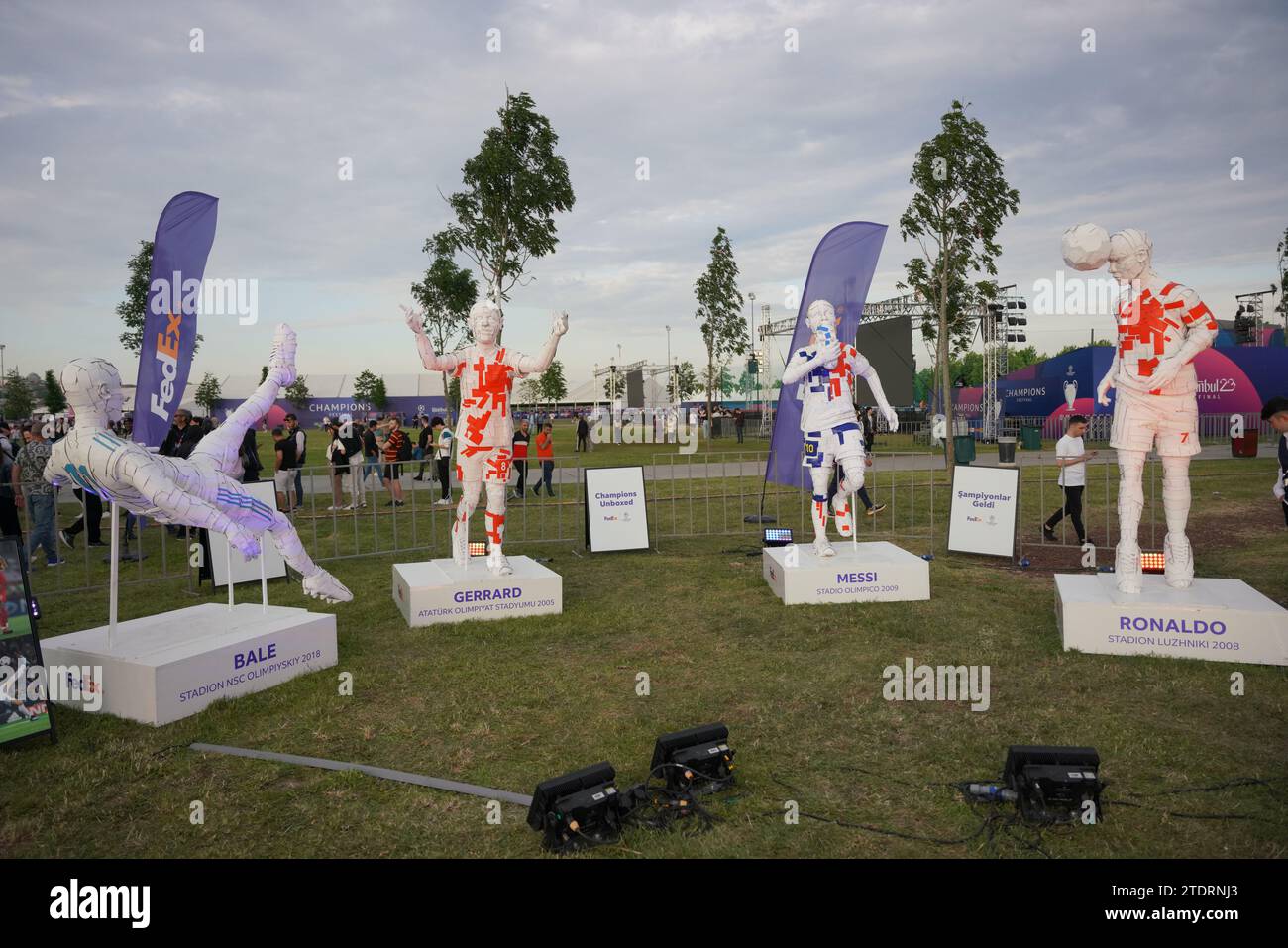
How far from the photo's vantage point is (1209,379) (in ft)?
89.3

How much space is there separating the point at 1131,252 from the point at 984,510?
4434 mm

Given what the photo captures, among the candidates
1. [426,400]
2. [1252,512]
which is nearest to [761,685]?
[1252,512]

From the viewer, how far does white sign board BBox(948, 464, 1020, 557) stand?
9281 millimetres

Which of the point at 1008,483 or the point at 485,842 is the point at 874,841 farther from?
the point at 1008,483

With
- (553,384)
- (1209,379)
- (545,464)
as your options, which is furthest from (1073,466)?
(553,384)

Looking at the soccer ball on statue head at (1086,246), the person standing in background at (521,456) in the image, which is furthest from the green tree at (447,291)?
the soccer ball on statue head at (1086,246)

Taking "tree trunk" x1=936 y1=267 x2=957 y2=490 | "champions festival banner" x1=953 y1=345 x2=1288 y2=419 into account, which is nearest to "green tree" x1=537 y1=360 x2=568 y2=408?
"champions festival banner" x1=953 y1=345 x2=1288 y2=419

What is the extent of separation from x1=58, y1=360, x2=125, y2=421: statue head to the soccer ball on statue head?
6.45 m

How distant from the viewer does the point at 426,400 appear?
6938 cm

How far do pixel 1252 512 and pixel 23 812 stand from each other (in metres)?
14.8

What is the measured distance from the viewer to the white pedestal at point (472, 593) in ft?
21.9

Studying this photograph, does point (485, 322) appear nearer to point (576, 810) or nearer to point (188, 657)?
point (188, 657)

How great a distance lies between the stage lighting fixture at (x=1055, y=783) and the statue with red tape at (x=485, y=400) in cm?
456

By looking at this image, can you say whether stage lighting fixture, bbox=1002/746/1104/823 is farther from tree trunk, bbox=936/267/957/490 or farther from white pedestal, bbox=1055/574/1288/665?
tree trunk, bbox=936/267/957/490
